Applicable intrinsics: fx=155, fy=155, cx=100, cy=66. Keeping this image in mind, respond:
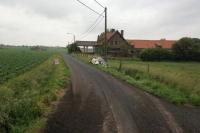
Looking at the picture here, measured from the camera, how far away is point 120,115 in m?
5.23

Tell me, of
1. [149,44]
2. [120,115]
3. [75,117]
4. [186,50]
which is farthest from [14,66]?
[149,44]

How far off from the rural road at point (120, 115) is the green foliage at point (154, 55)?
33549 millimetres

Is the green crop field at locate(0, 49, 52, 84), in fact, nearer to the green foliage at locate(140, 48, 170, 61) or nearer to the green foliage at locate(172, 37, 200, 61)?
the green foliage at locate(140, 48, 170, 61)

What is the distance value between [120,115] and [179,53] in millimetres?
40815

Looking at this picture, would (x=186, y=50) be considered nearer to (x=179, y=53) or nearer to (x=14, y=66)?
(x=179, y=53)

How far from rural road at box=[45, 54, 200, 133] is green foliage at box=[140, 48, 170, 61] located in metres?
33.5

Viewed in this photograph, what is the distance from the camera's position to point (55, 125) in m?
4.52

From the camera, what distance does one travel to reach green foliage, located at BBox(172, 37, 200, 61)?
1550 inches

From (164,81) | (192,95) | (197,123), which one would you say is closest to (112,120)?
(197,123)

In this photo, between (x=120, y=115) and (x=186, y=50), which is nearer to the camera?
(x=120, y=115)

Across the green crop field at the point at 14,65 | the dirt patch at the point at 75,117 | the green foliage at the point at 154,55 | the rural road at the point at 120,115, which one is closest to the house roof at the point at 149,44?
the green foliage at the point at 154,55

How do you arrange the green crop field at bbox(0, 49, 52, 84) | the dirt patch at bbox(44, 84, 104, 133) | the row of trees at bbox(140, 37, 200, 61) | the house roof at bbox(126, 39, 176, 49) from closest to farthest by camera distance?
the dirt patch at bbox(44, 84, 104, 133)
the green crop field at bbox(0, 49, 52, 84)
the row of trees at bbox(140, 37, 200, 61)
the house roof at bbox(126, 39, 176, 49)

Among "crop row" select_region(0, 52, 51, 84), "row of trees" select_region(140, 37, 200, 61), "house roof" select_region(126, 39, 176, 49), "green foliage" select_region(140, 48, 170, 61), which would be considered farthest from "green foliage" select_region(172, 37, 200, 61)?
"crop row" select_region(0, 52, 51, 84)

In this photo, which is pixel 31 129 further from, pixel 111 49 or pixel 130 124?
pixel 111 49
